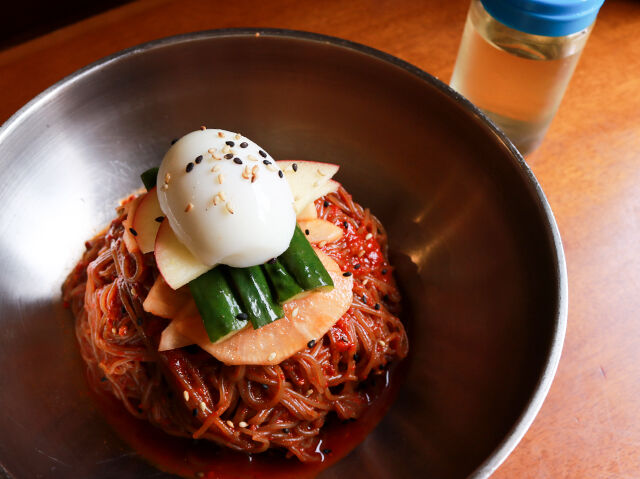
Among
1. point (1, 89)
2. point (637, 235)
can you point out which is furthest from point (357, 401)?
point (1, 89)

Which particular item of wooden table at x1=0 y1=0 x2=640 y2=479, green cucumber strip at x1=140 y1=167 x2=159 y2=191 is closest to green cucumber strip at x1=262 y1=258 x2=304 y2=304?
green cucumber strip at x1=140 y1=167 x2=159 y2=191

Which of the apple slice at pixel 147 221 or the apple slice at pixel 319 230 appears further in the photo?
the apple slice at pixel 319 230

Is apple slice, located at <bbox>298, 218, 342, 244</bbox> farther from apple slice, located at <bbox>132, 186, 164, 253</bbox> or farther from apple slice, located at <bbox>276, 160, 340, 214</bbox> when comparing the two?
apple slice, located at <bbox>132, 186, 164, 253</bbox>

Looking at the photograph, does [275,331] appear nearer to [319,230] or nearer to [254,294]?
[254,294]

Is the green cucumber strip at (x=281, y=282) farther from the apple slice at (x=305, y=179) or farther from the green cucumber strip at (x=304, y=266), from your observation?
the apple slice at (x=305, y=179)

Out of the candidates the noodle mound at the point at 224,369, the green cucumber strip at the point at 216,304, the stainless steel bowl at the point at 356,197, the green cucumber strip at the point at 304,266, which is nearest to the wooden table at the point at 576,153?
the stainless steel bowl at the point at 356,197

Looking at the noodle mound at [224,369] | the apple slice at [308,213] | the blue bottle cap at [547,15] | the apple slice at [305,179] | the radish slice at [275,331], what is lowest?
the noodle mound at [224,369]
